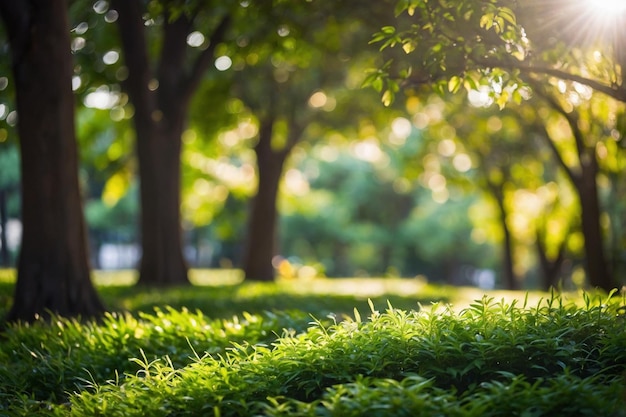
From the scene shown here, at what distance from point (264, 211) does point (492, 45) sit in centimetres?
1512

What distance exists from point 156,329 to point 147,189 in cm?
922

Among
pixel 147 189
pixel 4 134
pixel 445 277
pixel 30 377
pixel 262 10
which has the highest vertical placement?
pixel 262 10

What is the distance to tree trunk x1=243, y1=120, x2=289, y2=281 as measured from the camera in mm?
23078

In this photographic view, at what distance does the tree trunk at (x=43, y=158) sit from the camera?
33.1 feet

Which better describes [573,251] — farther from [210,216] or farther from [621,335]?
[621,335]

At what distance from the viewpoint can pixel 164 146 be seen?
17266 mm

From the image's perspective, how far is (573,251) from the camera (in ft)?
115

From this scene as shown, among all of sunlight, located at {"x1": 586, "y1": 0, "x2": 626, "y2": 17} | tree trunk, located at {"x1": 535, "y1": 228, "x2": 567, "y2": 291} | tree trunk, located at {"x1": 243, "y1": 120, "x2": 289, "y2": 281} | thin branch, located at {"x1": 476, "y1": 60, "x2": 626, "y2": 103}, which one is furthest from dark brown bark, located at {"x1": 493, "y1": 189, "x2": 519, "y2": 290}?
thin branch, located at {"x1": 476, "y1": 60, "x2": 626, "y2": 103}

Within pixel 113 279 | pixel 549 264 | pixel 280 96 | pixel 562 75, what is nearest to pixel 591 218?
pixel 280 96

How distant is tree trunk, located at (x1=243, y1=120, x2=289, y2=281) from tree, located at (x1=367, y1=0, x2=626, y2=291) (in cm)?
1305

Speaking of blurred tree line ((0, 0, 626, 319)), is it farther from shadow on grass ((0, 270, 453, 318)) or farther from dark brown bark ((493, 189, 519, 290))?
shadow on grass ((0, 270, 453, 318))

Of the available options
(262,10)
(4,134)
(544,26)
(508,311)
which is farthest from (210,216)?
(508,311)

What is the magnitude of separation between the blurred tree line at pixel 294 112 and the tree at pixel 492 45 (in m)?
0.03

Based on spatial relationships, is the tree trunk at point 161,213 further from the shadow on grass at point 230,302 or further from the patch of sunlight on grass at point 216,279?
the patch of sunlight on grass at point 216,279
